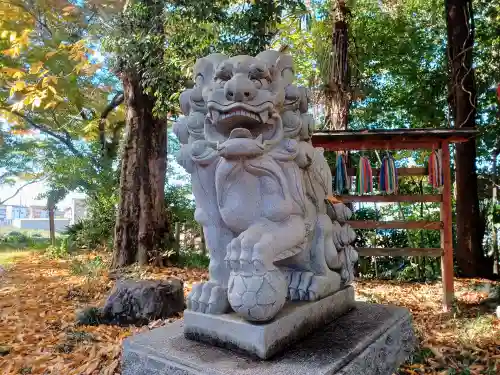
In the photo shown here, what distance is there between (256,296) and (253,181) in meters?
0.54

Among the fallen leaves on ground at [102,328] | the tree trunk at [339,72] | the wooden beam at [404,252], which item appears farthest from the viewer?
the tree trunk at [339,72]

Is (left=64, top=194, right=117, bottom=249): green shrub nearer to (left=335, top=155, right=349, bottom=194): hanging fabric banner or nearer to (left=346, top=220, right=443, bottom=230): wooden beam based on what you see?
(left=335, top=155, right=349, bottom=194): hanging fabric banner

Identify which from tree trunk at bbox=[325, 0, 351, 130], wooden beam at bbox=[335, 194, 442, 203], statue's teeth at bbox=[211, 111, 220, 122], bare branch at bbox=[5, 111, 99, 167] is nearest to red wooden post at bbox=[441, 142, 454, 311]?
wooden beam at bbox=[335, 194, 442, 203]

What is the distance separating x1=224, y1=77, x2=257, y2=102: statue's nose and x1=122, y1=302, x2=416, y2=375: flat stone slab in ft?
3.79

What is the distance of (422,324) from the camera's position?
3893 mm

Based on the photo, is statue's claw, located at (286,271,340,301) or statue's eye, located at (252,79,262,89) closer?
statue's eye, located at (252,79,262,89)

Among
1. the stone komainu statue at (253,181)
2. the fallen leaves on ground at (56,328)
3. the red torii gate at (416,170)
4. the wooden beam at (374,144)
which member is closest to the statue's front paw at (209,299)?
the stone komainu statue at (253,181)

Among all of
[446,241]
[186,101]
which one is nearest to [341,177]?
[446,241]

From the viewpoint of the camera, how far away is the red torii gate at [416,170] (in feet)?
14.6

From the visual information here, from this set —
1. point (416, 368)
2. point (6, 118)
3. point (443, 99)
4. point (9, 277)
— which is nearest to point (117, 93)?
point (6, 118)

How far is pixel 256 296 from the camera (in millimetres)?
1644

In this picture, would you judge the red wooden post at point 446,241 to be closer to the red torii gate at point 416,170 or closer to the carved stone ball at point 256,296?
the red torii gate at point 416,170

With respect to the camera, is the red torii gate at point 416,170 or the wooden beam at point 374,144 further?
the wooden beam at point 374,144

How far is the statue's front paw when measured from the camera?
1.85 meters
